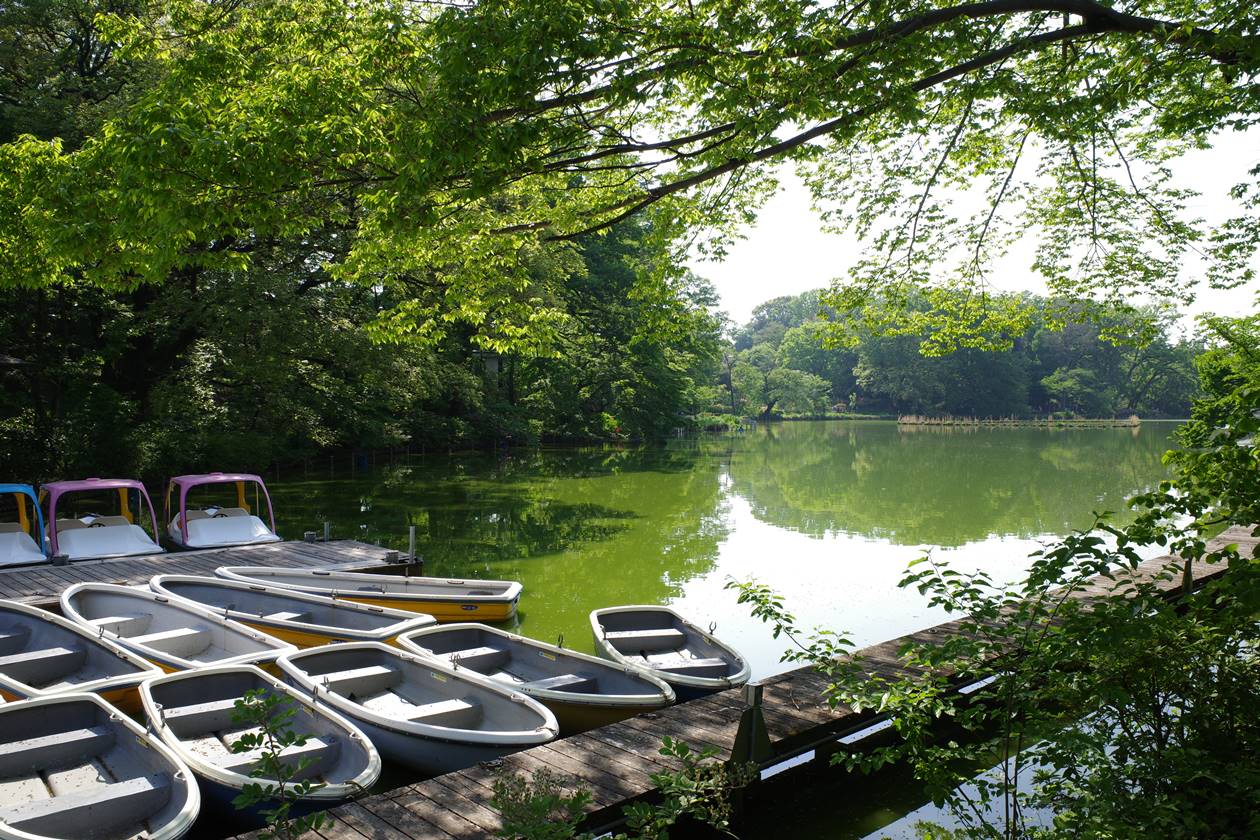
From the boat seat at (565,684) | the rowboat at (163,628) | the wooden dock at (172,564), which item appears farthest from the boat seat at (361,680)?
the wooden dock at (172,564)

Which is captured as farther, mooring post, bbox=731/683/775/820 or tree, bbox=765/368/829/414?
tree, bbox=765/368/829/414

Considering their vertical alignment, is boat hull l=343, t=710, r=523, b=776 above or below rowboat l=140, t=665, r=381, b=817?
below

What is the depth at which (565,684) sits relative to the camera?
20.8 ft

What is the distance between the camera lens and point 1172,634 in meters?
3.54

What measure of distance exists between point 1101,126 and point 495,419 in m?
25.8

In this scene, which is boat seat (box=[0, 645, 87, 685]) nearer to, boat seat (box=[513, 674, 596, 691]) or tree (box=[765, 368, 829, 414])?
boat seat (box=[513, 674, 596, 691])

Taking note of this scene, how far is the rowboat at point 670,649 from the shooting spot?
21.4 ft

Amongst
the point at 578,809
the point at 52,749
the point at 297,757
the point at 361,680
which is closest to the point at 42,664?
the point at 52,749

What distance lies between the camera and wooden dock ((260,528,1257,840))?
13.6ft

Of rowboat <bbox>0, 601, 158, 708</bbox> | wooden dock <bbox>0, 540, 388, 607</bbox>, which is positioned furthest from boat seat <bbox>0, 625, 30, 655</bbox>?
wooden dock <bbox>0, 540, 388, 607</bbox>

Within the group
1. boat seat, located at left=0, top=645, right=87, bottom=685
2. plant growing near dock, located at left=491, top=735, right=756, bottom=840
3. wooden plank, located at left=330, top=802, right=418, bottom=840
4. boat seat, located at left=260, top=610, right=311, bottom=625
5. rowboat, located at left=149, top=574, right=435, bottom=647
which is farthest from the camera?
boat seat, located at left=260, top=610, right=311, bottom=625

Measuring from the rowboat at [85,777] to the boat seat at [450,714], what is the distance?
157 cm

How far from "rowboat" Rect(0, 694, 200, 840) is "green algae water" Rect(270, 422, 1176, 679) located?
465cm

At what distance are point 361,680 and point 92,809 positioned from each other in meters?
2.23
